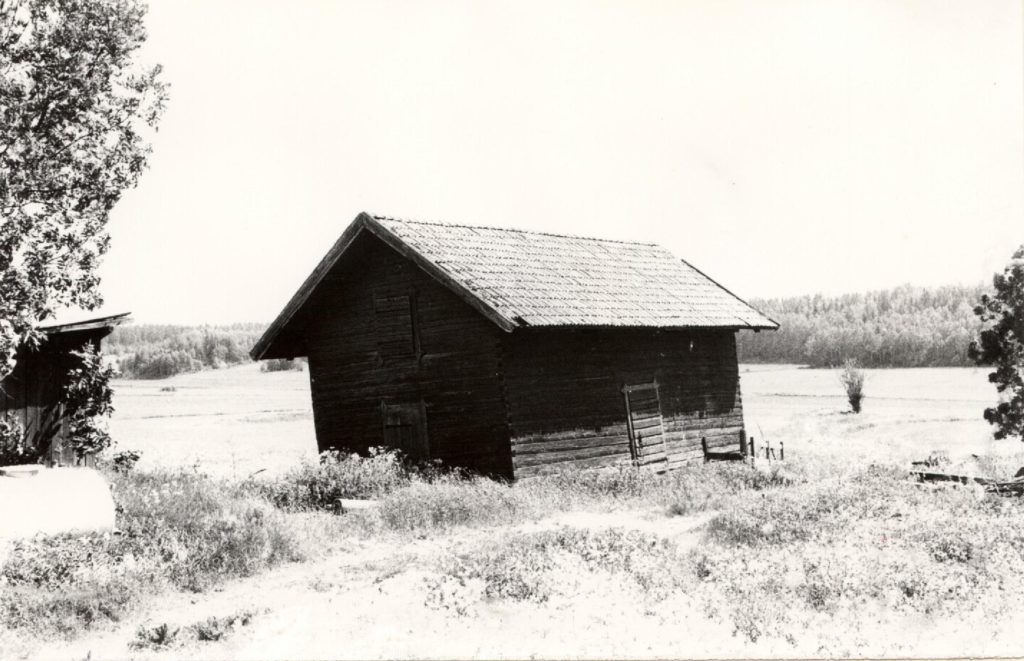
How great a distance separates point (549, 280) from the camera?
17.6 m

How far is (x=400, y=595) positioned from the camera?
336 inches

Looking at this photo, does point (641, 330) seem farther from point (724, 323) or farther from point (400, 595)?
point (400, 595)

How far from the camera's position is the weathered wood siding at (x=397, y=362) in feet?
50.9

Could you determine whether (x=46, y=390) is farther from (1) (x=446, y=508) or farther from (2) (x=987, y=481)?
(2) (x=987, y=481)

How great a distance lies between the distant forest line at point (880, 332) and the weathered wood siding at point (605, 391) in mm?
30426

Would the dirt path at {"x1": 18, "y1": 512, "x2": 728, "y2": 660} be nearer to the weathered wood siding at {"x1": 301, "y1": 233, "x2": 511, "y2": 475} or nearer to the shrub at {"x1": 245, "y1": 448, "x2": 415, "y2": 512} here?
the shrub at {"x1": 245, "y1": 448, "x2": 415, "y2": 512}

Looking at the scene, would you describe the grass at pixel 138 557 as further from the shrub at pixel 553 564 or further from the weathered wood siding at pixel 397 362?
the weathered wood siding at pixel 397 362

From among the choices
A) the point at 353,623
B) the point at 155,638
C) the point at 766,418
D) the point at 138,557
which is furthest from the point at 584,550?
the point at 766,418

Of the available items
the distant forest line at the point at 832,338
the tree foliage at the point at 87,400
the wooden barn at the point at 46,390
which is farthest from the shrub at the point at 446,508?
the distant forest line at the point at 832,338

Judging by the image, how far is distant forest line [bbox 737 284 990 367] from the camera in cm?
5531

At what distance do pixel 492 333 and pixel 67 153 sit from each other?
297 inches

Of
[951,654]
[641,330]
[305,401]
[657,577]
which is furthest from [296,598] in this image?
[305,401]

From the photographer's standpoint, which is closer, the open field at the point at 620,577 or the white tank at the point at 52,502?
the open field at the point at 620,577

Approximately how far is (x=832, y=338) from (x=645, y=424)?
49.2 metres
